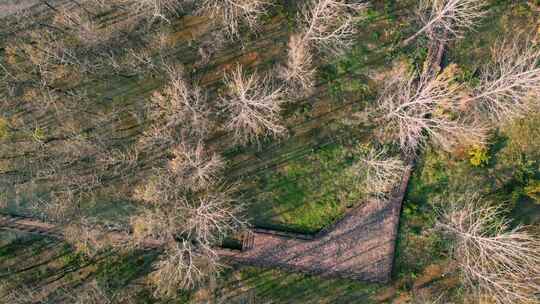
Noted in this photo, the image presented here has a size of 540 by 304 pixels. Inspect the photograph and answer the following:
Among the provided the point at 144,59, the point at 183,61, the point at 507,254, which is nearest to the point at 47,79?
the point at 144,59

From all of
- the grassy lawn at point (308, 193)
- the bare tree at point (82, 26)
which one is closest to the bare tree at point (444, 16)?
the grassy lawn at point (308, 193)

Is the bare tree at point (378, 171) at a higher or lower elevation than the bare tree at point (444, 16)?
lower

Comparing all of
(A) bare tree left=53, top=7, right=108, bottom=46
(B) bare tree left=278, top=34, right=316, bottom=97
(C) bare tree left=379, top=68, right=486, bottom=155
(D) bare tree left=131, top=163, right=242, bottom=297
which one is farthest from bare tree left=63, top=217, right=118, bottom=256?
(C) bare tree left=379, top=68, right=486, bottom=155

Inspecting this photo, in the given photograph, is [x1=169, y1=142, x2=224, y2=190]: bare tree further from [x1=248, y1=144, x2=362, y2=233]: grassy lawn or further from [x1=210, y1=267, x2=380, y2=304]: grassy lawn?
[x1=210, y1=267, x2=380, y2=304]: grassy lawn

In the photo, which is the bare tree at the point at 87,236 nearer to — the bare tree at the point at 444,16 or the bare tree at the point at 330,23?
the bare tree at the point at 330,23

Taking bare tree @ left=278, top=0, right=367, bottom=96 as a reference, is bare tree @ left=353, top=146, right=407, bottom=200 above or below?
below

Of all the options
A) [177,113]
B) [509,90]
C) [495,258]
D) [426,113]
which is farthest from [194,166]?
[509,90]

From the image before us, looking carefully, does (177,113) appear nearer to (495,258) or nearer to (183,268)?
(183,268)

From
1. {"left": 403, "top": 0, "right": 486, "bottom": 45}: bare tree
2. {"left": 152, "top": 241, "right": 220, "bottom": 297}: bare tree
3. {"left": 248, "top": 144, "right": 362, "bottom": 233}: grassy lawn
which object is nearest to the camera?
{"left": 403, "top": 0, "right": 486, "bottom": 45}: bare tree
